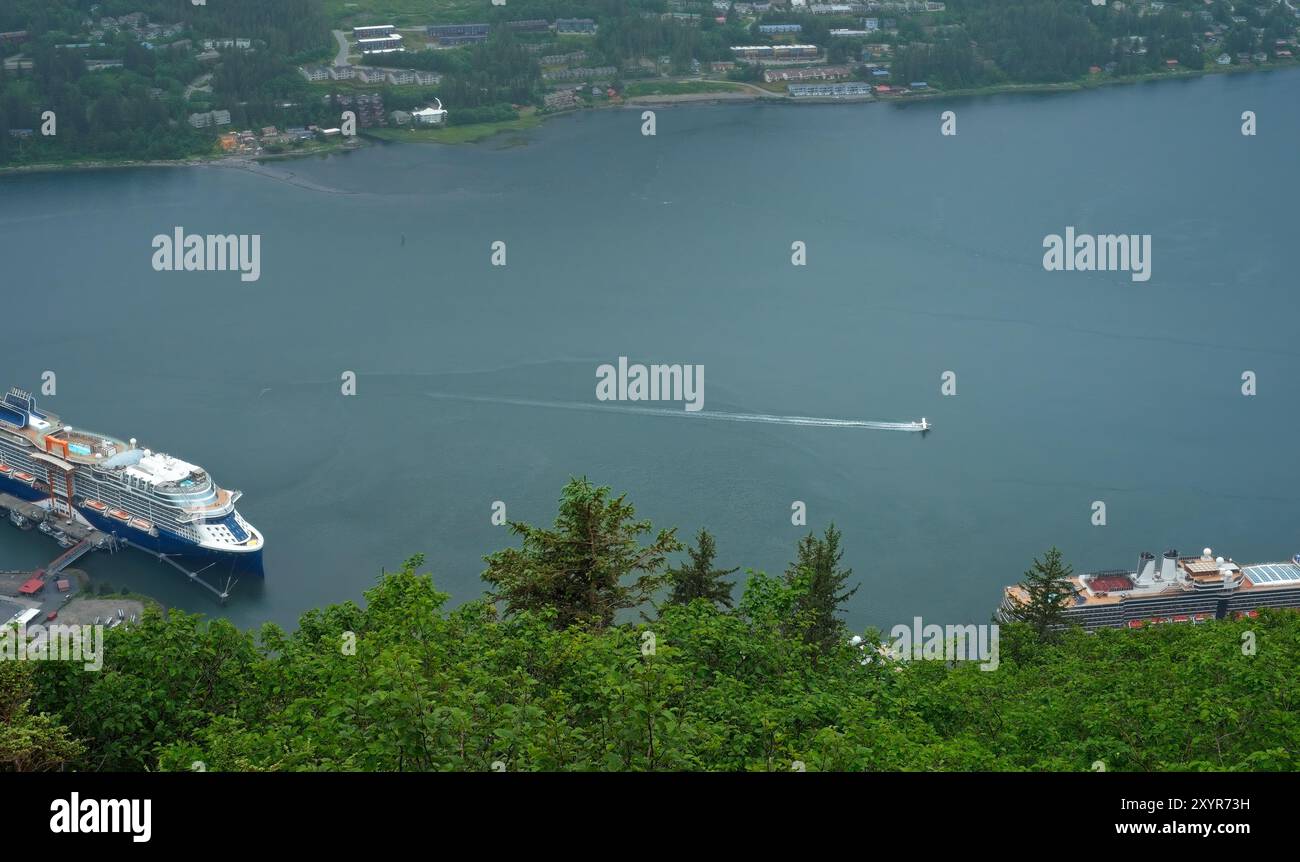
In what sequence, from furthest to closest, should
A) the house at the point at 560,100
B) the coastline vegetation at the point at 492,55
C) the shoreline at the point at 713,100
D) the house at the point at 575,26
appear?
1. the house at the point at 575,26
2. the house at the point at 560,100
3. the coastline vegetation at the point at 492,55
4. the shoreline at the point at 713,100

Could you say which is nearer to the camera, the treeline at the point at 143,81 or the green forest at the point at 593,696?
the green forest at the point at 593,696

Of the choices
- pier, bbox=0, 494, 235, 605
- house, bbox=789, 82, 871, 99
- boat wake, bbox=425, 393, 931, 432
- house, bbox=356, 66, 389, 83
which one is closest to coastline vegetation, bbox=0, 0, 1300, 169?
house, bbox=356, 66, 389, 83

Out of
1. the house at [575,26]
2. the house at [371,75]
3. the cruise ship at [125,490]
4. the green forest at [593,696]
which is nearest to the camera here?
the green forest at [593,696]

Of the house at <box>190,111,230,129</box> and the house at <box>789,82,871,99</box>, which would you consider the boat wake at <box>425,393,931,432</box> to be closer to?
the house at <box>190,111,230,129</box>

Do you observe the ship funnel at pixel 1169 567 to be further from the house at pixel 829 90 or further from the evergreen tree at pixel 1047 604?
the house at pixel 829 90

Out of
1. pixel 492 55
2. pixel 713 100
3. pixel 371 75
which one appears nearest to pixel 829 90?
pixel 713 100

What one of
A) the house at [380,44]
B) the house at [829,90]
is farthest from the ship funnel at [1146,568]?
the house at [380,44]

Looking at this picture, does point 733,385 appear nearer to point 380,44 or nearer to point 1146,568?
point 1146,568
